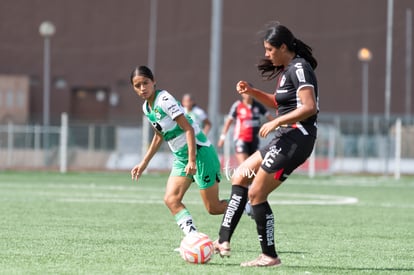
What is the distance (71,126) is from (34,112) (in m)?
9.53

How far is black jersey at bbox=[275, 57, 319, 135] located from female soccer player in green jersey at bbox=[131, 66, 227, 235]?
1.29 metres

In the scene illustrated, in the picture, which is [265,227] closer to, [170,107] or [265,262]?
[265,262]

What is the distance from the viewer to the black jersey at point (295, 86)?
29.1ft

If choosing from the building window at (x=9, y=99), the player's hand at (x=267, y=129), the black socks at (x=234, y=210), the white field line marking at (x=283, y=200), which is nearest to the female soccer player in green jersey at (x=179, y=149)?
the black socks at (x=234, y=210)

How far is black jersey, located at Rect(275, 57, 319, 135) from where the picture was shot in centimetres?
887

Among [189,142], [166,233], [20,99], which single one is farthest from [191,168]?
[20,99]

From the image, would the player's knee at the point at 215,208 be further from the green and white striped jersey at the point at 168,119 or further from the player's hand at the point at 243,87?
the player's hand at the point at 243,87

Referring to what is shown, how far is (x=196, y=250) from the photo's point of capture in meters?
9.30

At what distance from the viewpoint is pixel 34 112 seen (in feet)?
158

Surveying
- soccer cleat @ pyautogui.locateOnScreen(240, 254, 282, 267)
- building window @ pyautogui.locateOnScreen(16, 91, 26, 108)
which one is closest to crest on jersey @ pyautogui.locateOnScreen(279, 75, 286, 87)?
soccer cleat @ pyautogui.locateOnScreen(240, 254, 282, 267)

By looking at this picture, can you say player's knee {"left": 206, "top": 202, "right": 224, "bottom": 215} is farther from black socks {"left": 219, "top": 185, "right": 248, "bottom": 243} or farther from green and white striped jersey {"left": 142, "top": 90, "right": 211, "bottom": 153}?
black socks {"left": 219, "top": 185, "right": 248, "bottom": 243}

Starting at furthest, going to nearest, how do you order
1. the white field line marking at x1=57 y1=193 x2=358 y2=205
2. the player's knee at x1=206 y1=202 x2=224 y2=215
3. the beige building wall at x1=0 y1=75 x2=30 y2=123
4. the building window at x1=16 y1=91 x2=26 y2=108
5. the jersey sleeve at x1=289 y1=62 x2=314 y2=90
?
the building window at x1=16 y1=91 x2=26 y2=108 → the beige building wall at x1=0 y1=75 x2=30 y2=123 → the white field line marking at x1=57 y1=193 x2=358 y2=205 → the player's knee at x1=206 y1=202 x2=224 y2=215 → the jersey sleeve at x1=289 y1=62 x2=314 y2=90

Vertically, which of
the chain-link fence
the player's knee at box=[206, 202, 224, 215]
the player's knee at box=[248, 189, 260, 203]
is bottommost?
the chain-link fence

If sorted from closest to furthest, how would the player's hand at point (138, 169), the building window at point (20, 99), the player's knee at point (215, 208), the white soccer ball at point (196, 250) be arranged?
the white soccer ball at point (196, 250) → the player's hand at point (138, 169) → the player's knee at point (215, 208) → the building window at point (20, 99)
